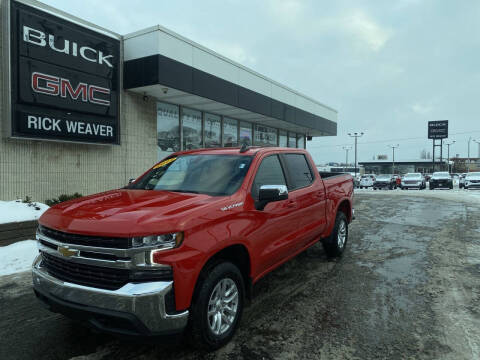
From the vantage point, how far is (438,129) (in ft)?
205

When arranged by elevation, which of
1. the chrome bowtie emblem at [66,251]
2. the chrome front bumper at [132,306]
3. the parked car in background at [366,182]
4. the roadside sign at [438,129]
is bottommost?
the parked car in background at [366,182]

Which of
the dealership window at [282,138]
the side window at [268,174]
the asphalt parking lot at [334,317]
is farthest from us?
the dealership window at [282,138]

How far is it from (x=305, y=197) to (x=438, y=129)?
68.7 metres

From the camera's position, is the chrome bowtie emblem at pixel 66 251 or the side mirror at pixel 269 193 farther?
the side mirror at pixel 269 193

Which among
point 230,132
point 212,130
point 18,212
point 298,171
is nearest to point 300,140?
point 230,132

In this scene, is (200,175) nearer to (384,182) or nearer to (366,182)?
(384,182)

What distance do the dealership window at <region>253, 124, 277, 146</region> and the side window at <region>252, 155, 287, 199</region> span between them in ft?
48.1

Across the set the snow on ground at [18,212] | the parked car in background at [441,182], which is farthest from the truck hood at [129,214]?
the parked car in background at [441,182]

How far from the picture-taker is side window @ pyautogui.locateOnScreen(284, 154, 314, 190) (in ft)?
15.0

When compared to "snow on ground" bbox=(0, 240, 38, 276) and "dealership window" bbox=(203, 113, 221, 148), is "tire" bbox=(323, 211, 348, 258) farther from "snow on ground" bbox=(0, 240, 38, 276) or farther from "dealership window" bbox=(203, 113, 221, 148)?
"dealership window" bbox=(203, 113, 221, 148)

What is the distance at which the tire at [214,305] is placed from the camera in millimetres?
2744

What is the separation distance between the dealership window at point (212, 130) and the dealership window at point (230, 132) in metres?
0.46

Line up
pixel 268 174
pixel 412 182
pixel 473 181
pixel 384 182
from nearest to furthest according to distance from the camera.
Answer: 1. pixel 268 174
2. pixel 473 181
3. pixel 412 182
4. pixel 384 182

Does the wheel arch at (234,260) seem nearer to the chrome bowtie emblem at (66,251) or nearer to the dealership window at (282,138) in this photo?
the chrome bowtie emblem at (66,251)
